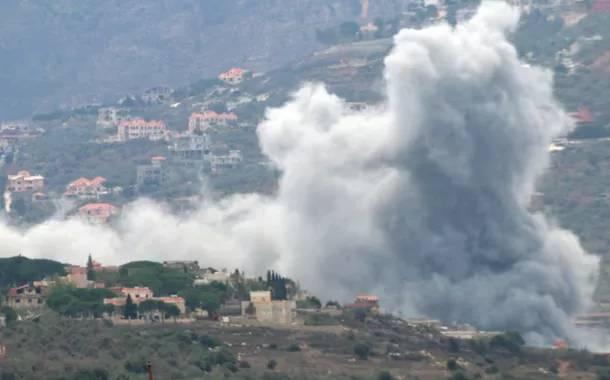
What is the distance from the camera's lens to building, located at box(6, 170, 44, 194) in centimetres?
13875

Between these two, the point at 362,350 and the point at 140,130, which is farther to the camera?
the point at 140,130

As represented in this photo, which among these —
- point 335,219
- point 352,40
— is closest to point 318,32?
point 352,40

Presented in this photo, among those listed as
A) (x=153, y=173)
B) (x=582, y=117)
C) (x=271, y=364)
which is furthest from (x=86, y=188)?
(x=271, y=364)

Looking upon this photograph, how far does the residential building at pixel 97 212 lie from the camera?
407 feet

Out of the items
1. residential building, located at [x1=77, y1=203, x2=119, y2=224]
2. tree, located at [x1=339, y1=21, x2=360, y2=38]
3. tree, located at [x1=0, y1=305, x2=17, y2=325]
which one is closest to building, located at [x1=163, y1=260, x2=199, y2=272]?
tree, located at [x1=0, y1=305, x2=17, y2=325]

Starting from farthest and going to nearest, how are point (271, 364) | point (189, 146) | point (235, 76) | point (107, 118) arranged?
point (235, 76), point (107, 118), point (189, 146), point (271, 364)

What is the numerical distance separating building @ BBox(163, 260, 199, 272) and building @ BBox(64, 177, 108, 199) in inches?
1413

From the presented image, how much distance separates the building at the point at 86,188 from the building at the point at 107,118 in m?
13.7

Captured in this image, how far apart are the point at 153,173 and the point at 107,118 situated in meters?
15.9

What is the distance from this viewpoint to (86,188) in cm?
13662

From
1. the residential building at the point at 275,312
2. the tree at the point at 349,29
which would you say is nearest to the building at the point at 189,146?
the tree at the point at 349,29

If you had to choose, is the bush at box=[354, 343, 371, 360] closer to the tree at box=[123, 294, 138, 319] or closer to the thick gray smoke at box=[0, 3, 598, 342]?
the tree at box=[123, 294, 138, 319]

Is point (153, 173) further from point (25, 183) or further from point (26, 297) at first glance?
point (26, 297)

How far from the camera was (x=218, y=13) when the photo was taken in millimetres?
191000
